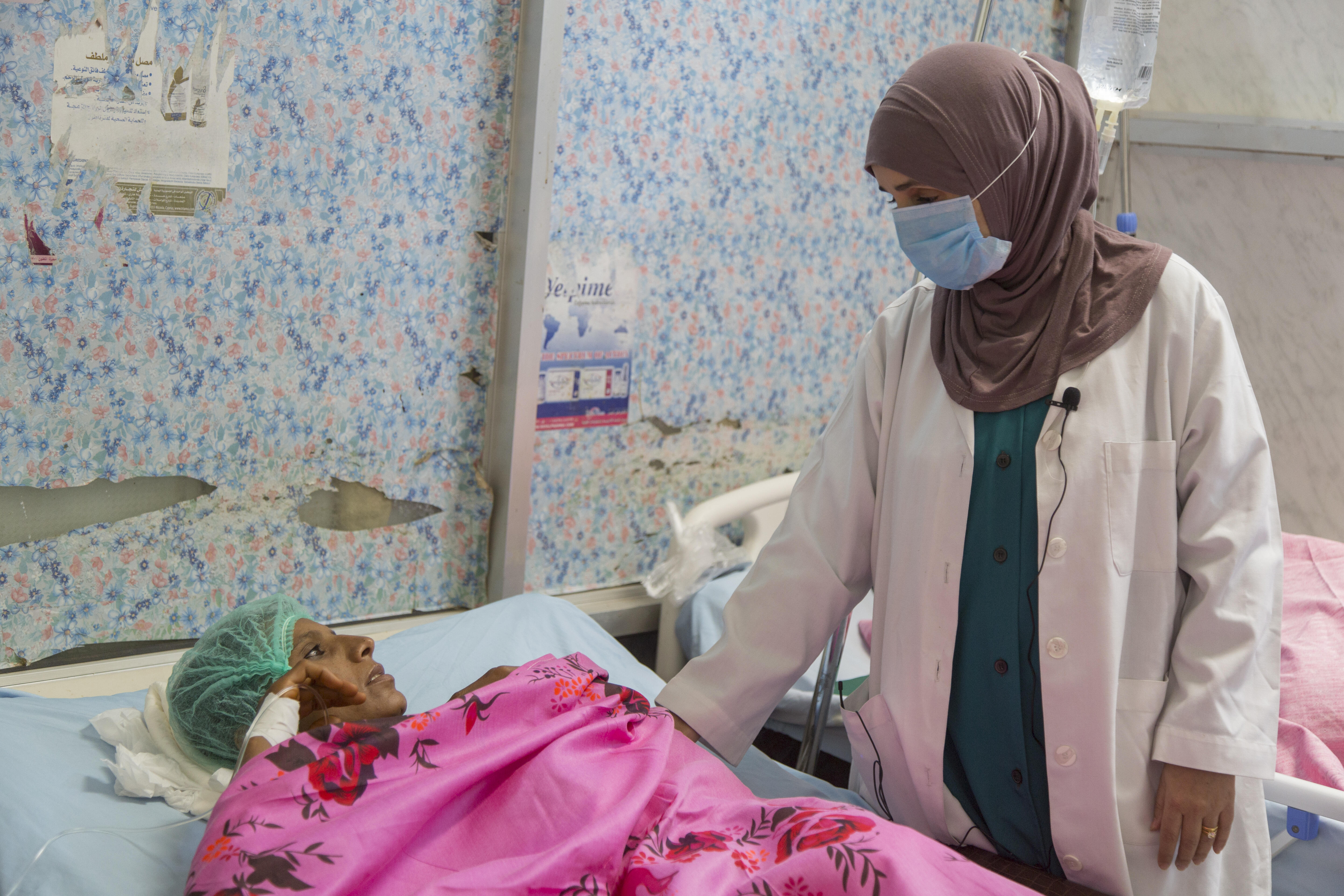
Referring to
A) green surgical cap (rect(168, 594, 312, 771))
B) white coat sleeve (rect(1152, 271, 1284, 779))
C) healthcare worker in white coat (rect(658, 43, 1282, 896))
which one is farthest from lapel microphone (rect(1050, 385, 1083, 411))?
green surgical cap (rect(168, 594, 312, 771))

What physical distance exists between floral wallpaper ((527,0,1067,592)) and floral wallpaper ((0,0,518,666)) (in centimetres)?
24

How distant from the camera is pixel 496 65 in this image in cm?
246

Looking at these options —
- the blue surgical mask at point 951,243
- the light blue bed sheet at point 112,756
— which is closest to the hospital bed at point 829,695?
the light blue bed sheet at point 112,756

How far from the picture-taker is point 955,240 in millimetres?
1476

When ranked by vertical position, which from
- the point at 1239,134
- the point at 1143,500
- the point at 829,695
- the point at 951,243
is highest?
the point at 1239,134

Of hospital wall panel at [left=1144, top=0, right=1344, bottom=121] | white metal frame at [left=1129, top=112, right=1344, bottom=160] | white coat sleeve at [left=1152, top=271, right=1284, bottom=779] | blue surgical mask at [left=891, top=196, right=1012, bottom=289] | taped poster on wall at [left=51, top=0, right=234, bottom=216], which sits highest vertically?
hospital wall panel at [left=1144, top=0, right=1344, bottom=121]

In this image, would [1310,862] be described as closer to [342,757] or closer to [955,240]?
[955,240]

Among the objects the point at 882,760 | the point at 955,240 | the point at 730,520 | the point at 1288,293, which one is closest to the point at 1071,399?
the point at 955,240

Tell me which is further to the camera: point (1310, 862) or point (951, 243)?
point (1310, 862)

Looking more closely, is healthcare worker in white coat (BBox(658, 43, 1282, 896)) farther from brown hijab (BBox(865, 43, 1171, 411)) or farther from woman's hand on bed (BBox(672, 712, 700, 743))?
woman's hand on bed (BBox(672, 712, 700, 743))

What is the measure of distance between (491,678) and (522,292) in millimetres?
1051

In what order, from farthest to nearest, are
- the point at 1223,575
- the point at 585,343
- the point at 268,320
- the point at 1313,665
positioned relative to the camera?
the point at 585,343
the point at 268,320
the point at 1313,665
the point at 1223,575

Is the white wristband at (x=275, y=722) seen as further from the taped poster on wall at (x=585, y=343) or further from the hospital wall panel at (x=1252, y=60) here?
the hospital wall panel at (x=1252, y=60)

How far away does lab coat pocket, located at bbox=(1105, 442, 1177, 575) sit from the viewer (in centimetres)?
142
